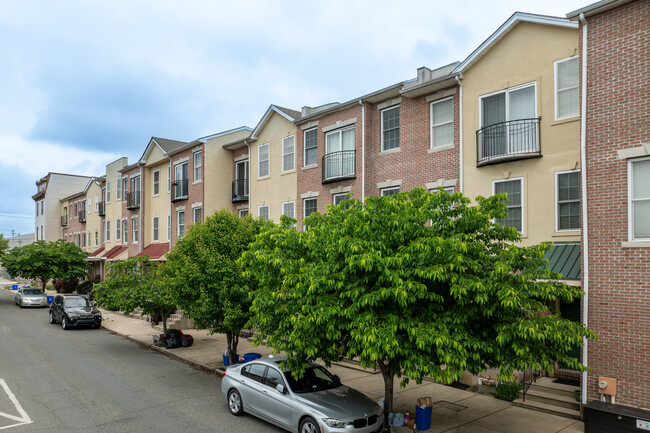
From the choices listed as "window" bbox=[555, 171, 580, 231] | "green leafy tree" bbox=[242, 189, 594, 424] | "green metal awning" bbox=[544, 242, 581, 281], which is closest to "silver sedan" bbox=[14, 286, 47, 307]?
"green leafy tree" bbox=[242, 189, 594, 424]

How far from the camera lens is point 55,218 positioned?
5638 centimetres

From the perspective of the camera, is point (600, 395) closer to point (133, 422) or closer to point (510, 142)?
point (510, 142)

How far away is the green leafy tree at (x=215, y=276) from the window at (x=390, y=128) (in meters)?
6.38

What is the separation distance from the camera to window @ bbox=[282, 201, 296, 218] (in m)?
22.4

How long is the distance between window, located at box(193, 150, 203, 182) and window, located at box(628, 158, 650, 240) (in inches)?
870

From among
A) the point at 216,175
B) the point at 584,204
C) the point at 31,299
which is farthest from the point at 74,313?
the point at 584,204

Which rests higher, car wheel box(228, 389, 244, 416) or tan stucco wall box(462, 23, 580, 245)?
tan stucco wall box(462, 23, 580, 245)

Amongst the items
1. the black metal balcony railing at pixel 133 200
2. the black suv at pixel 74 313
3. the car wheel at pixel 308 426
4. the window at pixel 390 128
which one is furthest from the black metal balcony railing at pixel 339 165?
the black metal balcony railing at pixel 133 200

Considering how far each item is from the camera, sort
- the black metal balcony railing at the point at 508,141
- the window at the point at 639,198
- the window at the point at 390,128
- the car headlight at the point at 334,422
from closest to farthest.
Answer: the car headlight at the point at 334,422 → the window at the point at 639,198 → the black metal balcony railing at the point at 508,141 → the window at the point at 390,128

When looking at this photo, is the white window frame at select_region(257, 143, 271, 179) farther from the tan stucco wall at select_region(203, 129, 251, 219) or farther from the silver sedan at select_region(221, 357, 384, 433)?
the silver sedan at select_region(221, 357, 384, 433)

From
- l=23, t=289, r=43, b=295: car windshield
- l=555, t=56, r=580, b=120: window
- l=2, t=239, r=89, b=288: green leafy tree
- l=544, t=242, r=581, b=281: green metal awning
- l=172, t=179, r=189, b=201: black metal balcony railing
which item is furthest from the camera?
l=23, t=289, r=43, b=295: car windshield

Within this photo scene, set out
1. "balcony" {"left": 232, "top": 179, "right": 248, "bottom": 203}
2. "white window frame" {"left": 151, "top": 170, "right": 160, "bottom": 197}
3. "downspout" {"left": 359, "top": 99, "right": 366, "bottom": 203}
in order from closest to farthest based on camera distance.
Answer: "downspout" {"left": 359, "top": 99, "right": 366, "bottom": 203}
"balcony" {"left": 232, "top": 179, "right": 248, "bottom": 203}
"white window frame" {"left": 151, "top": 170, "right": 160, "bottom": 197}

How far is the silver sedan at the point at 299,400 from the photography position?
32.7 ft

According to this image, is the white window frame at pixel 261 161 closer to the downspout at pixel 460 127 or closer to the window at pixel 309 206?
the window at pixel 309 206
